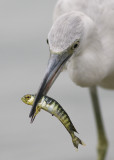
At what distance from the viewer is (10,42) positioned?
826 cm

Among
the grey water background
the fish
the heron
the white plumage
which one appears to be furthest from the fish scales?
the grey water background

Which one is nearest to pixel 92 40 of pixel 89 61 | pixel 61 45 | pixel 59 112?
pixel 89 61

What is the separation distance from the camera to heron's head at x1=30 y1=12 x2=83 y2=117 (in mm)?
5051

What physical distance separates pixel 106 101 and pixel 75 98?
1.08 feet

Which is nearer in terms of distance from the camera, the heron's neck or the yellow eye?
the yellow eye

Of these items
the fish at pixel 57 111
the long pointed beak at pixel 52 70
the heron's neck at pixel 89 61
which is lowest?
the fish at pixel 57 111

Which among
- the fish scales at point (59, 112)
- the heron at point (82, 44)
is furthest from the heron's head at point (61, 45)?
the fish scales at point (59, 112)

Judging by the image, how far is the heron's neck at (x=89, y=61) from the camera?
5.37 meters

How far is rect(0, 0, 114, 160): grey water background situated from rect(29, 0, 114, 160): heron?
121cm

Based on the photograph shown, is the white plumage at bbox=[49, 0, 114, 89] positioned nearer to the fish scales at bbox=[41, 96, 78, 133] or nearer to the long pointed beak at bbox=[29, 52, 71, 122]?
the long pointed beak at bbox=[29, 52, 71, 122]

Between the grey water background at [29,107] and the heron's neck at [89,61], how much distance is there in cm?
168

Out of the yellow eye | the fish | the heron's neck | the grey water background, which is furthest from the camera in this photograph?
the grey water background

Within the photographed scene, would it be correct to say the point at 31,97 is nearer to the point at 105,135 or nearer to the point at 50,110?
the point at 50,110

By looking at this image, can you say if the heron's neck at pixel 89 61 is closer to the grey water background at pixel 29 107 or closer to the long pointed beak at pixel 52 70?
the long pointed beak at pixel 52 70
